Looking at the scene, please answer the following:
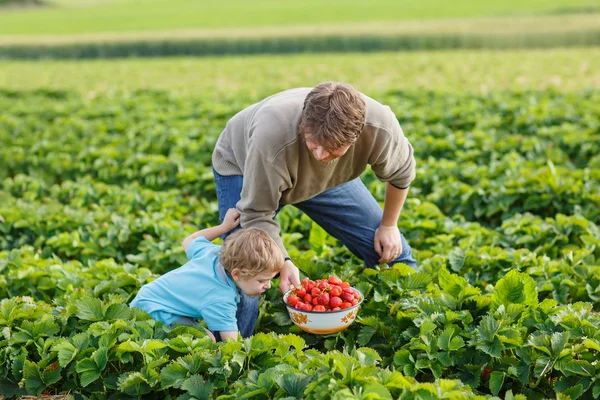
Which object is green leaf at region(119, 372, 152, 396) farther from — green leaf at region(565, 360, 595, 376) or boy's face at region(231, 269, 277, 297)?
green leaf at region(565, 360, 595, 376)

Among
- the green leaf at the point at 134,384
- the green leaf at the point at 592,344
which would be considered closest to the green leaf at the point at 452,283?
the green leaf at the point at 592,344

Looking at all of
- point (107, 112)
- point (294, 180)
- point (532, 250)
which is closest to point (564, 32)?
point (107, 112)

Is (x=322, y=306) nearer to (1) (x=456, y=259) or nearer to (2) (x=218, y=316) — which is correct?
(2) (x=218, y=316)

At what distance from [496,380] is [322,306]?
34.6 inches

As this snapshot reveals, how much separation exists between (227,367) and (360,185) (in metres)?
1.48

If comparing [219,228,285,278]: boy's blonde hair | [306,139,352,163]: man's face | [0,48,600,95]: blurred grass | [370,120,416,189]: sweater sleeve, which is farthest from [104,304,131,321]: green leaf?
[0,48,600,95]: blurred grass

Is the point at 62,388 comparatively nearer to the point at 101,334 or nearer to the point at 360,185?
the point at 101,334

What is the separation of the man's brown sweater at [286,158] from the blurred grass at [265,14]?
47.8 meters

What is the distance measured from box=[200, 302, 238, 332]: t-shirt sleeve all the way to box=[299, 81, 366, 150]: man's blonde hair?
1.01m

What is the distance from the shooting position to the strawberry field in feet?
10.6

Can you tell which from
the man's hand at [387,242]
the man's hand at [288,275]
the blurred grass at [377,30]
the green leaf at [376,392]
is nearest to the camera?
the green leaf at [376,392]

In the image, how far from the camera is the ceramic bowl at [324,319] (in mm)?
3443

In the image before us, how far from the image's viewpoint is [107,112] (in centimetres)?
1142

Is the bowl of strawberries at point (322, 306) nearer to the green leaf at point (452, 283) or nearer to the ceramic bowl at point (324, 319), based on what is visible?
the ceramic bowl at point (324, 319)
